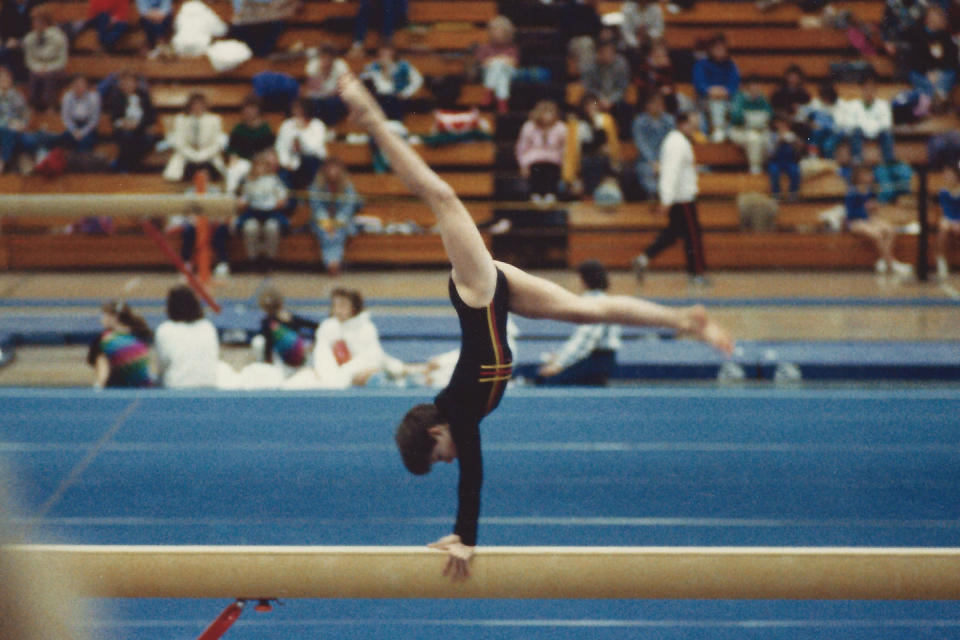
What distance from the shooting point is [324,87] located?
11.1 m

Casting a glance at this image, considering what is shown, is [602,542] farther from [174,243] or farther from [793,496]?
[174,243]

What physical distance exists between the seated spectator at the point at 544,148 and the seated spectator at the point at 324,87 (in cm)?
183

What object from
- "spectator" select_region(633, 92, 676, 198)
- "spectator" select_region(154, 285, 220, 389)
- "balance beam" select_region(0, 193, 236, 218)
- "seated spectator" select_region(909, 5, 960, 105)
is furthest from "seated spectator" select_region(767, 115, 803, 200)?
"balance beam" select_region(0, 193, 236, 218)

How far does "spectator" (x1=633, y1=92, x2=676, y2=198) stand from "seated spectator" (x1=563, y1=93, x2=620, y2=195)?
26 centimetres

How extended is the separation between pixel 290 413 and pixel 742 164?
6.75 metres

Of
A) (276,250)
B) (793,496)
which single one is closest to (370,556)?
(793,496)

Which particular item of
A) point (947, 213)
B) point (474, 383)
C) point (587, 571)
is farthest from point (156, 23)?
point (587, 571)

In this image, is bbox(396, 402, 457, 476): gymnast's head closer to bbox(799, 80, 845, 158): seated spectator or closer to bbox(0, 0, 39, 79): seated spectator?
bbox(799, 80, 845, 158): seated spectator

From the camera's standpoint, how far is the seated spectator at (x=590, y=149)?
1070 centimetres

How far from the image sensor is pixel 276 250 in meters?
10.4

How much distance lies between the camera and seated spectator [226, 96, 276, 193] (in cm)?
1040

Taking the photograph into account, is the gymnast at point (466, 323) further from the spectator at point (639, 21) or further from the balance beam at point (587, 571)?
the spectator at point (639, 21)

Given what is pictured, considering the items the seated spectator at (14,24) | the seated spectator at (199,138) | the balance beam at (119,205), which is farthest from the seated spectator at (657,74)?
the balance beam at (119,205)

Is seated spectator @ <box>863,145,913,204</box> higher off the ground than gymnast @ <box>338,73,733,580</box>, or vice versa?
seated spectator @ <box>863,145,913,204</box>
